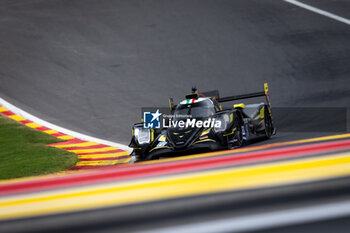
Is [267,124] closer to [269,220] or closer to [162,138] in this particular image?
[162,138]

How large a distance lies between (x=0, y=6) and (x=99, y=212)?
1974 centimetres

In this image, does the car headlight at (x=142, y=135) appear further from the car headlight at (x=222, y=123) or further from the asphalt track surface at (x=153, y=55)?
the asphalt track surface at (x=153, y=55)

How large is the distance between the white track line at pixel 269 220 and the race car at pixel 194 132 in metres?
4.62

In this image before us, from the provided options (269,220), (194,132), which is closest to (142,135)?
(194,132)

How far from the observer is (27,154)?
6.59m

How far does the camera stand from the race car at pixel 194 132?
5871mm

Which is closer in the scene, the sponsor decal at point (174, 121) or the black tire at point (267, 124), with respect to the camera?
the sponsor decal at point (174, 121)

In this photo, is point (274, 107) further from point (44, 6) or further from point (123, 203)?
point (44, 6)

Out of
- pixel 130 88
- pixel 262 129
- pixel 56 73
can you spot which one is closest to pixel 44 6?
pixel 56 73

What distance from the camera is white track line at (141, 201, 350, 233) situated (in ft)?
3.63

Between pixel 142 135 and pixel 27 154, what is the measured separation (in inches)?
79.4

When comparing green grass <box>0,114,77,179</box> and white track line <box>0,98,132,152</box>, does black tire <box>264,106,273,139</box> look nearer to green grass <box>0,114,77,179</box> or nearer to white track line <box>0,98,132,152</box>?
white track line <box>0,98,132,152</box>

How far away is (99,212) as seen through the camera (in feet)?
4.06

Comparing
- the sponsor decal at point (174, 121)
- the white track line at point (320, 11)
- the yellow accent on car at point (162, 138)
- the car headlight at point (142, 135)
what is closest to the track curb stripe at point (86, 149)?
the car headlight at point (142, 135)
